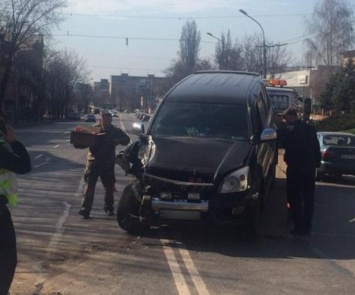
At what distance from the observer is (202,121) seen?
37.2 feet

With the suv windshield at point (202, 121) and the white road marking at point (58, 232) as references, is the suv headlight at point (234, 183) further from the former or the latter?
the white road marking at point (58, 232)

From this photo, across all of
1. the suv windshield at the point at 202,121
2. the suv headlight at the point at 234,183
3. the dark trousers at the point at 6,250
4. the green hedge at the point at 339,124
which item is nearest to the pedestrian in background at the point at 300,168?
the suv windshield at the point at 202,121

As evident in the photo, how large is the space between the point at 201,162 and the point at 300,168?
1793 millimetres

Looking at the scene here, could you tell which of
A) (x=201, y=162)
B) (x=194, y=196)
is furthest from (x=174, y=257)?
(x=201, y=162)

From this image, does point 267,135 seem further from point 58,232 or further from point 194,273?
point 58,232

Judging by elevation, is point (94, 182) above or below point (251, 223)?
above

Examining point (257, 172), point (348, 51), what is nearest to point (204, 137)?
point (257, 172)

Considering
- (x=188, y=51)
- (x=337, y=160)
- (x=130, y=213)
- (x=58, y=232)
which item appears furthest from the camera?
(x=188, y=51)

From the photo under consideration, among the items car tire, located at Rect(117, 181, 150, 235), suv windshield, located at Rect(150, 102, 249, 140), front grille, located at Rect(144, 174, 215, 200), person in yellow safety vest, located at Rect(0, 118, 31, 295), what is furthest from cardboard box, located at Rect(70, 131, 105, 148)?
person in yellow safety vest, located at Rect(0, 118, 31, 295)

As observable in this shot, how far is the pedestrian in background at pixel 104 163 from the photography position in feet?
39.0

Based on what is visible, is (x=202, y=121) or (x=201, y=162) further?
(x=202, y=121)

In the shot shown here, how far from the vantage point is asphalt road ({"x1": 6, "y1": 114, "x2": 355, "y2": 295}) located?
773 cm

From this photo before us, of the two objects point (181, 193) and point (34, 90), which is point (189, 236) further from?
point (34, 90)

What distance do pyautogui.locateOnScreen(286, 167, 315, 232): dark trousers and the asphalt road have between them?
0.26 m
